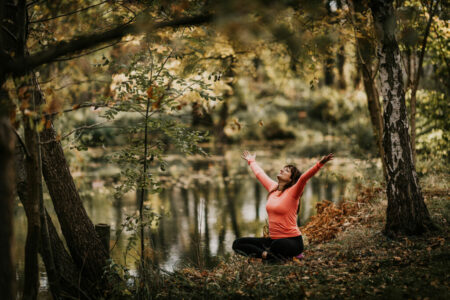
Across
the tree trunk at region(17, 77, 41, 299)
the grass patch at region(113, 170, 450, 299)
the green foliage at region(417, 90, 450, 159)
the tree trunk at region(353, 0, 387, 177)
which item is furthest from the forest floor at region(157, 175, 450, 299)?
the green foliage at region(417, 90, 450, 159)

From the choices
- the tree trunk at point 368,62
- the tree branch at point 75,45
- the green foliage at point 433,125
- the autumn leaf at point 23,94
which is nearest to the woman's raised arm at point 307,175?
the tree trunk at point 368,62

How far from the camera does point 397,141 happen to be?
5.42 metres

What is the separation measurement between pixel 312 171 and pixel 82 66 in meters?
7.99

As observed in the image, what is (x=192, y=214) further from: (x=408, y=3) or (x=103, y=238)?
(x=408, y=3)

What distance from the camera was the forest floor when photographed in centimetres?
400

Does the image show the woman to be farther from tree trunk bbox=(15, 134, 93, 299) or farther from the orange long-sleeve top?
tree trunk bbox=(15, 134, 93, 299)

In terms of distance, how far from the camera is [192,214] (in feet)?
34.9

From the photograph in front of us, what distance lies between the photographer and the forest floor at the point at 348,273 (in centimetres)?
400

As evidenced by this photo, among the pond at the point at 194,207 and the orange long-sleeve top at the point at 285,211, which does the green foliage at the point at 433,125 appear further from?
the orange long-sleeve top at the point at 285,211

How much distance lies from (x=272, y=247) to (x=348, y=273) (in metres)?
1.02

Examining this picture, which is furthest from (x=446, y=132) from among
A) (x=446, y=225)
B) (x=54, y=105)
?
(x=54, y=105)

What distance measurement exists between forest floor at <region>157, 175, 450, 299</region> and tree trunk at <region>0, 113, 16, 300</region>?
193 centimetres

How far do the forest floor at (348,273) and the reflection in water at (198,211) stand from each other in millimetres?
668

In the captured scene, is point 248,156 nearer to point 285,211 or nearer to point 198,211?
point 285,211
